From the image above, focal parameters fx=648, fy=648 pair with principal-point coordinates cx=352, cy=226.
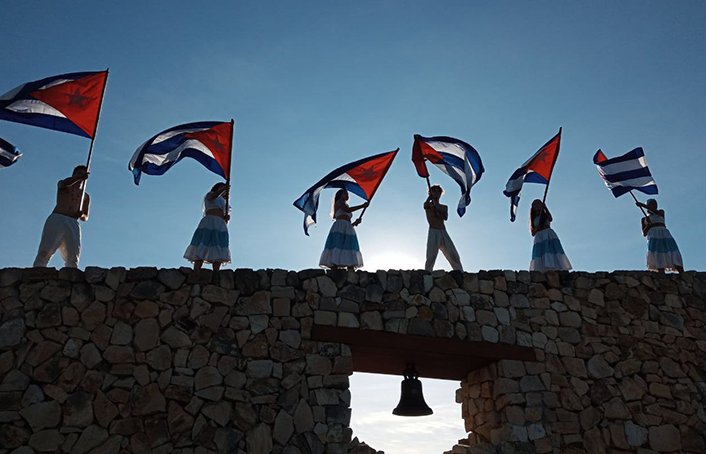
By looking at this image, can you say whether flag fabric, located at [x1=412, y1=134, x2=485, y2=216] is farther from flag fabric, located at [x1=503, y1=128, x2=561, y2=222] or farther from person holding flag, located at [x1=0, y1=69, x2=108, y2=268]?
person holding flag, located at [x1=0, y1=69, x2=108, y2=268]

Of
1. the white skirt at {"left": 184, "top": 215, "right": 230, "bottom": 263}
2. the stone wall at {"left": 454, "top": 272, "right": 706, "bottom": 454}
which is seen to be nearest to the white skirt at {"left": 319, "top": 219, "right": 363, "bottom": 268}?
the white skirt at {"left": 184, "top": 215, "right": 230, "bottom": 263}

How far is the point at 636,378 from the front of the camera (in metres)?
9.53

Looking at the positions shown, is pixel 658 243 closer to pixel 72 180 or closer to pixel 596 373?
pixel 596 373

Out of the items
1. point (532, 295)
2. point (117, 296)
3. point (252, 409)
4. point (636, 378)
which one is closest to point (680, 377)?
point (636, 378)

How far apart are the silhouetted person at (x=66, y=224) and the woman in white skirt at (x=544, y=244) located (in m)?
7.15

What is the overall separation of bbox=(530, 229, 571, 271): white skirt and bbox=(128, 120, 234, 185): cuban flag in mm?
5266

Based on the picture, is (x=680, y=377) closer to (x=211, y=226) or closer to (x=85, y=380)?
(x=211, y=226)

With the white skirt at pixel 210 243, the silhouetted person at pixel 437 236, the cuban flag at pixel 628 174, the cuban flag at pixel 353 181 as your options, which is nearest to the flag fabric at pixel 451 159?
the silhouetted person at pixel 437 236

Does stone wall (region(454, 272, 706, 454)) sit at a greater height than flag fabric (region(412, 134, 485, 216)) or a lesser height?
lesser

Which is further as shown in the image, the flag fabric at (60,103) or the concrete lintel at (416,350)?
the flag fabric at (60,103)

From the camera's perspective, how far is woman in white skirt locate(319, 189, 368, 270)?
946 cm

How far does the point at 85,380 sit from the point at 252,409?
205cm

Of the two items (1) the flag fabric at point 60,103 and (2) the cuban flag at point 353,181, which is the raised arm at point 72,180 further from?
(2) the cuban flag at point 353,181

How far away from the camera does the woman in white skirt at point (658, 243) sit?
437 inches
